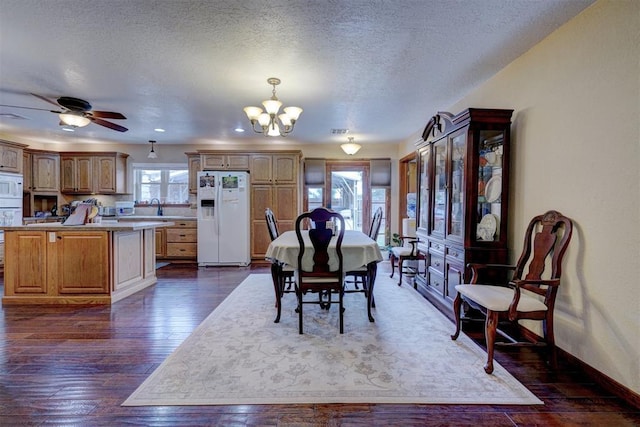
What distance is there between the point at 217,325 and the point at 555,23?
145 inches

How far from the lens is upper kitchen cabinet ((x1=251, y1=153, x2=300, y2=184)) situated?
6.12 metres

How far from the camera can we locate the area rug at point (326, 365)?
1837 mm

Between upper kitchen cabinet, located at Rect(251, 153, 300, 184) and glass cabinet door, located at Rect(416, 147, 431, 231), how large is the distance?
8.89ft

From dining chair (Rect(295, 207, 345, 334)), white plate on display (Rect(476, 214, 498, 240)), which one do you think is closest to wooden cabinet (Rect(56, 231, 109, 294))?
dining chair (Rect(295, 207, 345, 334))

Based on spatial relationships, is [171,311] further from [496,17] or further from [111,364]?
[496,17]

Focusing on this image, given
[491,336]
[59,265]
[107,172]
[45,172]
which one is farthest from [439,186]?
[45,172]

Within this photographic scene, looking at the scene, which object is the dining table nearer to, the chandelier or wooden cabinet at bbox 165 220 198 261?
the chandelier

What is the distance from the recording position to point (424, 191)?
4.06m

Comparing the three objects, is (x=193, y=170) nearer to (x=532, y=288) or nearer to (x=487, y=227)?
(x=487, y=227)

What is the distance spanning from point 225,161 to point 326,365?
4.83 metres

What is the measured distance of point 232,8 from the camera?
2039mm

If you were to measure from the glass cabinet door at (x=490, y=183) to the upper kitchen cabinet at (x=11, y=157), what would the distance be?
23.7ft

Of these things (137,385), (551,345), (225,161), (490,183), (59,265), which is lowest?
(137,385)

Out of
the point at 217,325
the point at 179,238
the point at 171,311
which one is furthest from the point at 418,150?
the point at 179,238
